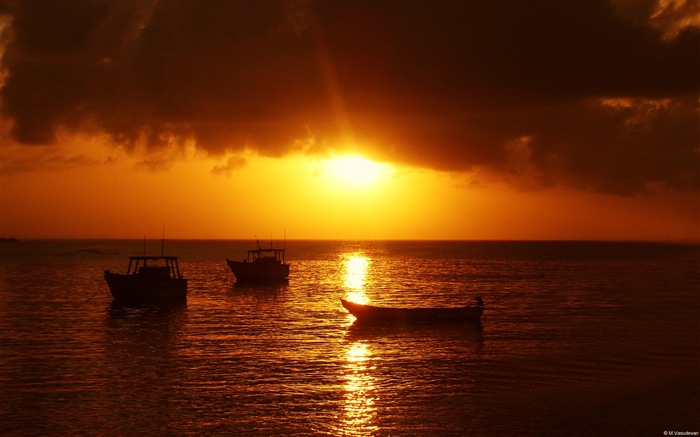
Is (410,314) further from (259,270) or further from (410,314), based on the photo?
(259,270)

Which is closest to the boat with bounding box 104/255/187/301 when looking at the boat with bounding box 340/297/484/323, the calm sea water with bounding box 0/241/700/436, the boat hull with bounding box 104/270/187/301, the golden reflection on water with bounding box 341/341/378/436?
the boat hull with bounding box 104/270/187/301

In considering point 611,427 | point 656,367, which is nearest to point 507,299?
point 656,367

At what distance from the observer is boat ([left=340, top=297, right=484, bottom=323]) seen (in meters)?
52.1

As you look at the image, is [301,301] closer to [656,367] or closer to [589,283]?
[656,367]

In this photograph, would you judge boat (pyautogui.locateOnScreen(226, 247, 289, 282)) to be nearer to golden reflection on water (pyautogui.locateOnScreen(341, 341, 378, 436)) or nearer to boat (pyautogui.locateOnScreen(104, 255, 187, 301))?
boat (pyautogui.locateOnScreen(104, 255, 187, 301))

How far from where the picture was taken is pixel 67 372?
33.2 metres

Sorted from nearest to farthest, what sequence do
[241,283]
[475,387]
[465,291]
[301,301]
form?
1. [475,387]
2. [301,301]
3. [465,291]
4. [241,283]

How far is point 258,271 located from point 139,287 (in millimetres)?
32256

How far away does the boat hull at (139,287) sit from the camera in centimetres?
6197

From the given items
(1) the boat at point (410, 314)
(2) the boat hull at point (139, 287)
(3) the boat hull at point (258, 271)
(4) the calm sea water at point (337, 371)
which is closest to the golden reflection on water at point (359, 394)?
(4) the calm sea water at point (337, 371)

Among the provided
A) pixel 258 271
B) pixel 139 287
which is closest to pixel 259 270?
pixel 258 271

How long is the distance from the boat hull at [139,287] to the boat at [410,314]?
20883 mm

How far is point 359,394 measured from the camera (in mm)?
28562

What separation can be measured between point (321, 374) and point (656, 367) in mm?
18742
